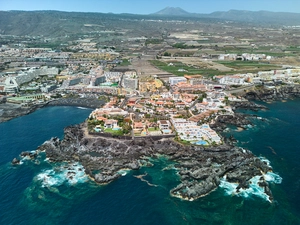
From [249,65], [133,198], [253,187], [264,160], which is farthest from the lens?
[249,65]

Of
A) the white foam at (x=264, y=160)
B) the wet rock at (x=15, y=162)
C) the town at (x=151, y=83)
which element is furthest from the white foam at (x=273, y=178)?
the wet rock at (x=15, y=162)

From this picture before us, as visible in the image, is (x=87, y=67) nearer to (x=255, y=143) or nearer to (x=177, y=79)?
(x=177, y=79)

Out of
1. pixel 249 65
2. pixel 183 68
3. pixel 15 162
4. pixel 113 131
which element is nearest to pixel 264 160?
pixel 113 131

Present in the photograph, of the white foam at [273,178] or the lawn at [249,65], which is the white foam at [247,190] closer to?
the white foam at [273,178]

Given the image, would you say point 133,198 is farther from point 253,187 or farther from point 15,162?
point 15,162

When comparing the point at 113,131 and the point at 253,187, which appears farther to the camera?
the point at 113,131
